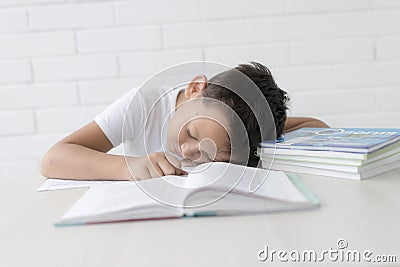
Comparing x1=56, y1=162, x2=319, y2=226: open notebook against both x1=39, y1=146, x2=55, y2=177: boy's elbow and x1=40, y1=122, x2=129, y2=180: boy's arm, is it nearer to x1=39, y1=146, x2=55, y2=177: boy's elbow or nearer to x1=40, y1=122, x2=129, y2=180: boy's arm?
x1=40, y1=122, x2=129, y2=180: boy's arm

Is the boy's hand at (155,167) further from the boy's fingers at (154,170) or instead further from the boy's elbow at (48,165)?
the boy's elbow at (48,165)

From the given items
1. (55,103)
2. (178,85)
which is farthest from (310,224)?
(55,103)

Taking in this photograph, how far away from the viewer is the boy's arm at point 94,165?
112 centimetres

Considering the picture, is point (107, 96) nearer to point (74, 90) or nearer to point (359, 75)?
point (74, 90)

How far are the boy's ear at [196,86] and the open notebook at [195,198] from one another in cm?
28

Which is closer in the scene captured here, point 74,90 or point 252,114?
point 252,114

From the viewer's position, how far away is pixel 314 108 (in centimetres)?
211

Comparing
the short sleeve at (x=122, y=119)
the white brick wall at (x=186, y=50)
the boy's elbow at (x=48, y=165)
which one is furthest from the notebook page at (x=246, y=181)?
the white brick wall at (x=186, y=50)

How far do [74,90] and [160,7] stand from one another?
454 mm

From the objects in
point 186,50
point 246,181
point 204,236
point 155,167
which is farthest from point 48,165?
point 186,50

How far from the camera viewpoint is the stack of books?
1062 mm

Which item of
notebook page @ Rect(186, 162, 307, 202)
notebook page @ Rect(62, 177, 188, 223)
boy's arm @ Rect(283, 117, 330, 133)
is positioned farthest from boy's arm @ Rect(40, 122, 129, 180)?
boy's arm @ Rect(283, 117, 330, 133)

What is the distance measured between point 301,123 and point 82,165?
759 mm

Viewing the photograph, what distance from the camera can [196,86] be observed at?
1.27 meters
